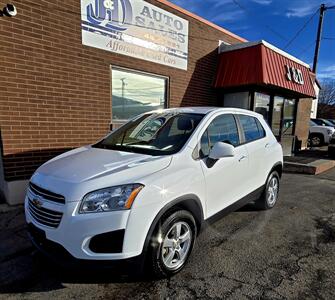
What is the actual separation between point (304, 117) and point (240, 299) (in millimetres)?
12709

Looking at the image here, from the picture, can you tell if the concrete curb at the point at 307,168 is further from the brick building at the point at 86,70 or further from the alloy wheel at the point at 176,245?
the alloy wheel at the point at 176,245

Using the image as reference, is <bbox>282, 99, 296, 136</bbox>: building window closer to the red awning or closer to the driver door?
the red awning

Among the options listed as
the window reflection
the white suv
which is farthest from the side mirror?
the window reflection

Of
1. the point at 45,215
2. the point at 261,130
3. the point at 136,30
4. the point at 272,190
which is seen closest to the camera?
the point at 45,215

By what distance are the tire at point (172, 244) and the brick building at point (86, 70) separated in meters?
3.56

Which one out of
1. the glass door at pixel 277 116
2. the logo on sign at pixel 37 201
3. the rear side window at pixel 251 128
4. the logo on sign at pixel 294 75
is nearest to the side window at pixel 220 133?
the rear side window at pixel 251 128

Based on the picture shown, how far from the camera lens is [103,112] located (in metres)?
6.27

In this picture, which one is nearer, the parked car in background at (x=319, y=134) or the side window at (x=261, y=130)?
the side window at (x=261, y=130)

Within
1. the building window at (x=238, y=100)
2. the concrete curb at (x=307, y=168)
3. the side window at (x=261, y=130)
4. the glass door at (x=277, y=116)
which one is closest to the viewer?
the side window at (x=261, y=130)

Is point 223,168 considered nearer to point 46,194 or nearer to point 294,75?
point 46,194

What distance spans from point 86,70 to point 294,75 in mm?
7299

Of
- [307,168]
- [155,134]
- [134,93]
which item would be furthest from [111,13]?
[307,168]

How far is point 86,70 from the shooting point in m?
5.83

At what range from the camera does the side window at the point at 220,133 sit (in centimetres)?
328
